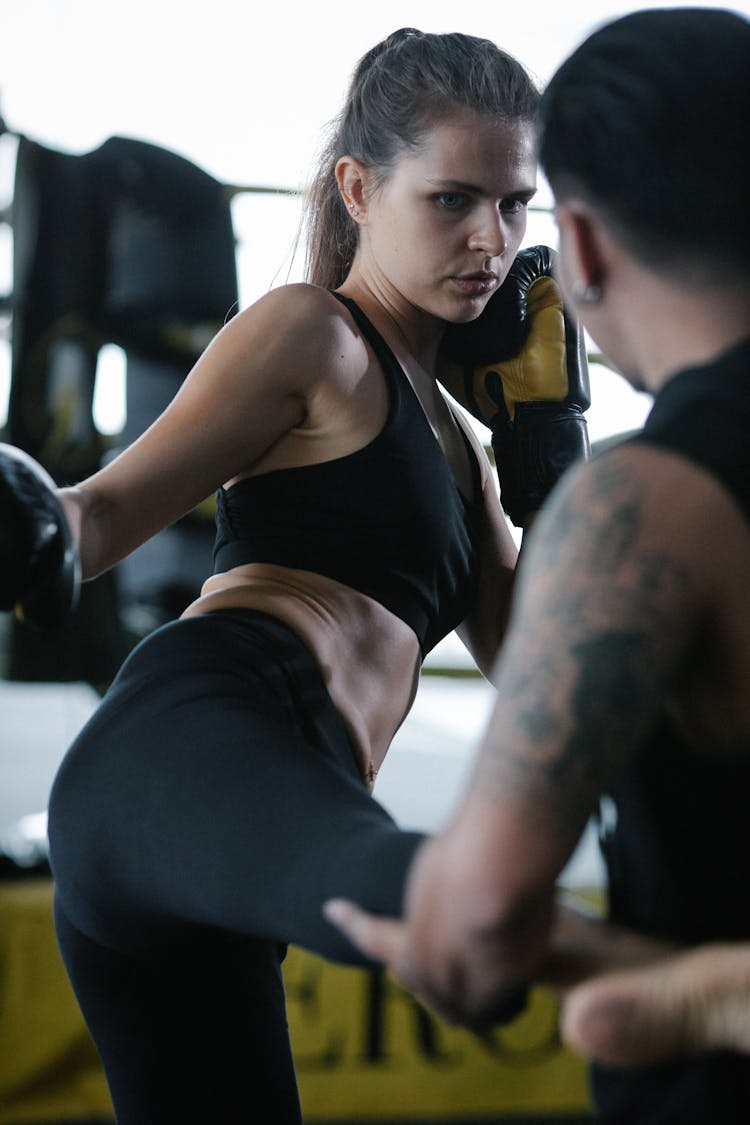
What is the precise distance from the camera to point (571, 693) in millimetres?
604

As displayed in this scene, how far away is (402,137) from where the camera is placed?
1.25 m

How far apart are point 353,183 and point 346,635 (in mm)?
500

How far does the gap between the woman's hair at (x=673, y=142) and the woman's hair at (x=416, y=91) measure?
22.0 inches

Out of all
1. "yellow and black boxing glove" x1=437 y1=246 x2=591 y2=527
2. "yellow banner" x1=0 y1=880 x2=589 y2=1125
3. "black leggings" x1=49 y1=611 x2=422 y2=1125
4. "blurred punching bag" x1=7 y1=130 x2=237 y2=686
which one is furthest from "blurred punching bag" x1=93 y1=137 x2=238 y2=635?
"black leggings" x1=49 y1=611 x2=422 y2=1125

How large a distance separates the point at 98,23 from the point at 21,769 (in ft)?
6.97

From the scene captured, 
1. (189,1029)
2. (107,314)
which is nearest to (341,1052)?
(189,1029)

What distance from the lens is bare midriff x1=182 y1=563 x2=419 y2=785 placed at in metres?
1.13

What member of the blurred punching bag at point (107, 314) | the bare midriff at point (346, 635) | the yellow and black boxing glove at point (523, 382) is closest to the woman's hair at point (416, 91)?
the yellow and black boxing glove at point (523, 382)

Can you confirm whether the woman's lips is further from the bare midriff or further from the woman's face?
the bare midriff

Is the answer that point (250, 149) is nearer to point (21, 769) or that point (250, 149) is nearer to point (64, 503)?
point (21, 769)

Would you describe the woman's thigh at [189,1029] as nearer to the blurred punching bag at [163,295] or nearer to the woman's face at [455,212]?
the woman's face at [455,212]

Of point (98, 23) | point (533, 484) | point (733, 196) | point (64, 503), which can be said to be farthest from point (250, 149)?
point (733, 196)

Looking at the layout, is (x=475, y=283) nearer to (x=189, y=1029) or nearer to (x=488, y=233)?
(x=488, y=233)

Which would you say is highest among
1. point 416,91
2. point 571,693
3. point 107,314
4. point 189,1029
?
point 416,91
